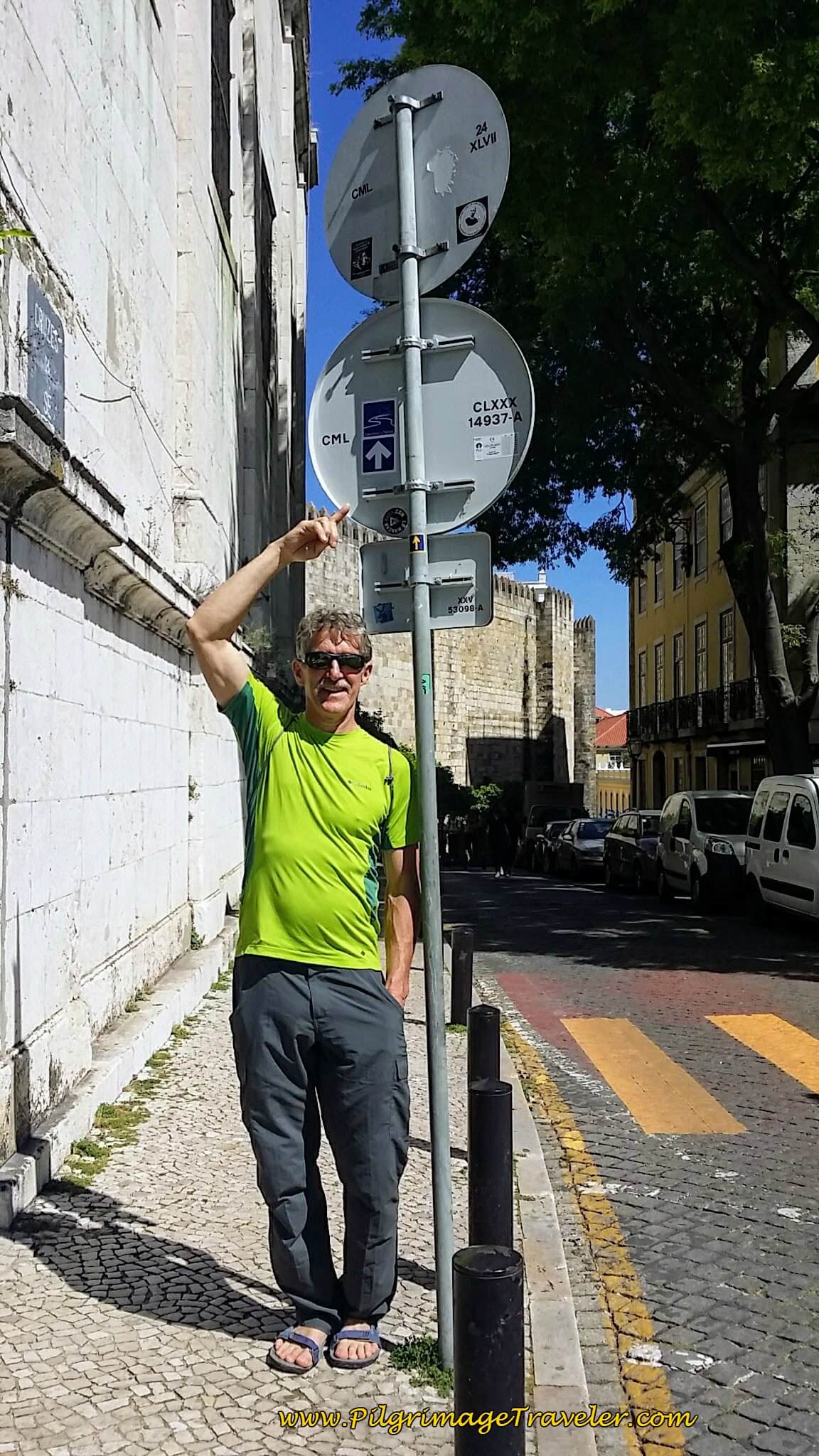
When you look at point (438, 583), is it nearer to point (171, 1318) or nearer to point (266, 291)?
point (171, 1318)

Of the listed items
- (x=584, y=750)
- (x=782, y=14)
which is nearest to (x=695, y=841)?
(x=782, y=14)

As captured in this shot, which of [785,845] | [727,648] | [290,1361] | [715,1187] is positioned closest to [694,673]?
[727,648]

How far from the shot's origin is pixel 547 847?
32500mm

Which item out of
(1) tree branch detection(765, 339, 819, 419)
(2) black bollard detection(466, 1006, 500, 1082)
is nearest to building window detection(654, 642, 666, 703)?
(1) tree branch detection(765, 339, 819, 419)

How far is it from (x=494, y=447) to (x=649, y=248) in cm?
1593

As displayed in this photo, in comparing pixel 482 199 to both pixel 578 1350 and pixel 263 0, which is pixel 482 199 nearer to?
pixel 578 1350

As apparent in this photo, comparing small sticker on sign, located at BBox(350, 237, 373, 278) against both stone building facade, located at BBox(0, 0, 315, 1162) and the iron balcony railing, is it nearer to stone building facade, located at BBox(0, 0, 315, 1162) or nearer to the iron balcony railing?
stone building facade, located at BBox(0, 0, 315, 1162)

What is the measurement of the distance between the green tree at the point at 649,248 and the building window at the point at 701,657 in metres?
15.7

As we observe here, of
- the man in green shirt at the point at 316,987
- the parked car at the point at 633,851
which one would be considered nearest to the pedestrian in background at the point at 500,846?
the parked car at the point at 633,851

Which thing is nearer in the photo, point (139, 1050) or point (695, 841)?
point (139, 1050)

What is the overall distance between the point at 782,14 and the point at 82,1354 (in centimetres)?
1446

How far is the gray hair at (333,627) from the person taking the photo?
11.6 ft

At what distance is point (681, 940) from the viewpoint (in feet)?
46.9

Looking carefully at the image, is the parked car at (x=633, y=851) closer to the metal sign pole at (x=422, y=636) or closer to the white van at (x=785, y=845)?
the white van at (x=785, y=845)
